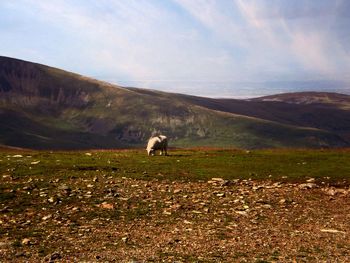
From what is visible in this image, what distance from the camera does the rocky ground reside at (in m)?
13.4

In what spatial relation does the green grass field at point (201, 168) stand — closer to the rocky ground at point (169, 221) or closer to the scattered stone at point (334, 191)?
the rocky ground at point (169, 221)

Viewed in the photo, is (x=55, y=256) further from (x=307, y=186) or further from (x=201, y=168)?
(x=201, y=168)

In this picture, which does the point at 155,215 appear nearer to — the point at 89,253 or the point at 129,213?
the point at 129,213

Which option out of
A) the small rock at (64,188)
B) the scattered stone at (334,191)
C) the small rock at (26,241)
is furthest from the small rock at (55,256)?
the scattered stone at (334,191)

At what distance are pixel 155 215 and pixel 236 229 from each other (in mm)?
3915

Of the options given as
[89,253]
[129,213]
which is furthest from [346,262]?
[129,213]

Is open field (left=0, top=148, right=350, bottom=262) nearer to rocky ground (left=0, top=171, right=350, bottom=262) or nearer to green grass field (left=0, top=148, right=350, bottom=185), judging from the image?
rocky ground (left=0, top=171, right=350, bottom=262)

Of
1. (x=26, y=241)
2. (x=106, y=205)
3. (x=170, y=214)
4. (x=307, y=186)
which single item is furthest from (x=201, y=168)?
(x=26, y=241)

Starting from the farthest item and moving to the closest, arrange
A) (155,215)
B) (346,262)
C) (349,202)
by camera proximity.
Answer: (349,202) < (155,215) < (346,262)

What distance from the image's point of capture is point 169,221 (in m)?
17.7

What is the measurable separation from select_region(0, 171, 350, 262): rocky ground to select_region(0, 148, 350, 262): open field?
4 centimetres

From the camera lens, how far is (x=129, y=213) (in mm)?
18953

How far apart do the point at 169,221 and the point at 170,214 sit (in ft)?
3.95

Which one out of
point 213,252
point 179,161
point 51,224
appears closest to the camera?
point 213,252
